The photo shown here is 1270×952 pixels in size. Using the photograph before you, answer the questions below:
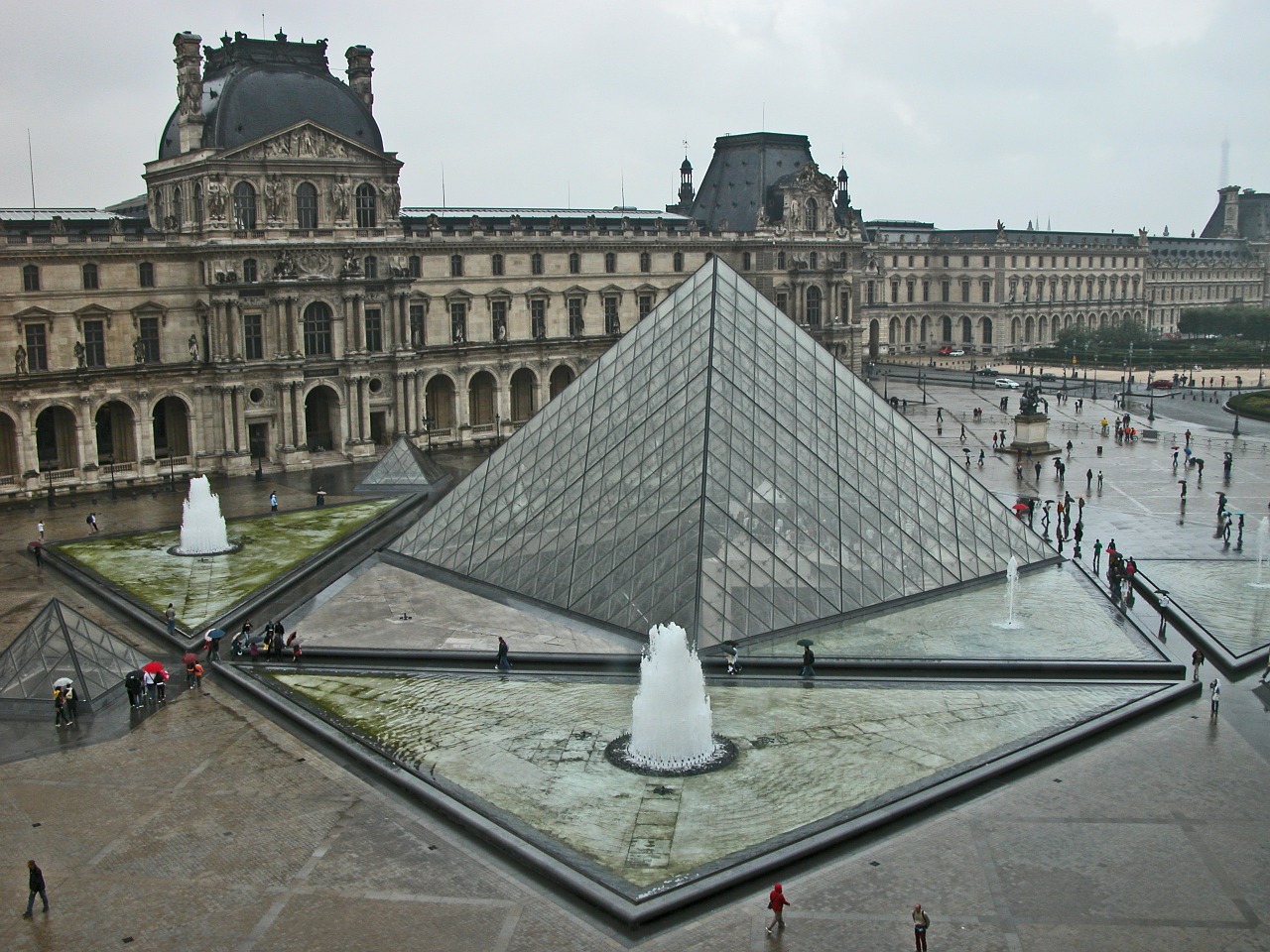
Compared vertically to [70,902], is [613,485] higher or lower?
higher

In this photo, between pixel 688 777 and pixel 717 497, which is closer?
pixel 688 777

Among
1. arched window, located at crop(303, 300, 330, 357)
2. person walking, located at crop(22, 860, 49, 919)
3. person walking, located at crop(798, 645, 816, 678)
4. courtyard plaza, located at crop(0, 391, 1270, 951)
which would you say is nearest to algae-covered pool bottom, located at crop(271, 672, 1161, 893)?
person walking, located at crop(798, 645, 816, 678)

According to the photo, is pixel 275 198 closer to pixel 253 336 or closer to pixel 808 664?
pixel 253 336

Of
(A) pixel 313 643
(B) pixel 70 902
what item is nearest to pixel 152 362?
(A) pixel 313 643

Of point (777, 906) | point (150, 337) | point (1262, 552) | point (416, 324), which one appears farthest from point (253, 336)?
point (777, 906)

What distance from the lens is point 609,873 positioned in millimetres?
16438

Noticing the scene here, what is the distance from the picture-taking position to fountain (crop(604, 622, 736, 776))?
19.9m

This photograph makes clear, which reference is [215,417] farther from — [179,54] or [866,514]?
[866,514]

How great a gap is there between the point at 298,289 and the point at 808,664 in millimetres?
32801

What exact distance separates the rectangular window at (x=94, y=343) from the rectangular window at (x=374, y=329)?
1029cm

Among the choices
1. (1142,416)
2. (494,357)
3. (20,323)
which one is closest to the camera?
(20,323)

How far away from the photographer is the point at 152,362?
4812cm

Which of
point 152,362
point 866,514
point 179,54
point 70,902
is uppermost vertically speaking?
point 179,54

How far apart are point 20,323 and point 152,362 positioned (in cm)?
467
